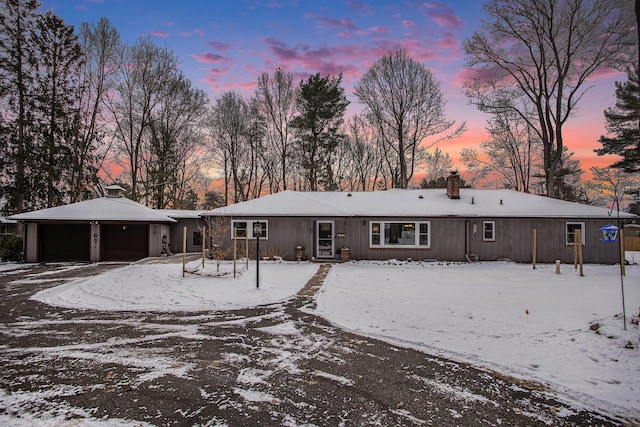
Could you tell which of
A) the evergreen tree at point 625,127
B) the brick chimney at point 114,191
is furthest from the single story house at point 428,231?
the brick chimney at point 114,191

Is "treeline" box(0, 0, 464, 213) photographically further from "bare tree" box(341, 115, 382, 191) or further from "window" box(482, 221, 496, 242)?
"window" box(482, 221, 496, 242)

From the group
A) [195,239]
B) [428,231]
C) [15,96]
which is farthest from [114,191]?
[428,231]

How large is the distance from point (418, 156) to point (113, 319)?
26374mm

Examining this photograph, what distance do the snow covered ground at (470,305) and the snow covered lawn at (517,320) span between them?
2cm

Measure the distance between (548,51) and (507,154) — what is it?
1155cm

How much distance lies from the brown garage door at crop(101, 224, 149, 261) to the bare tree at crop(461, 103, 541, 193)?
25579 millimetres

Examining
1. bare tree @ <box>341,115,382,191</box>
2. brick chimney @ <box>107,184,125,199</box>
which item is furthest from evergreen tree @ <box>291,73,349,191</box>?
brick chimney @ <box>107,184,125,199</box>

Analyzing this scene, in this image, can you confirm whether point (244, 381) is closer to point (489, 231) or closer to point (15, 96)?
point (489, 231)

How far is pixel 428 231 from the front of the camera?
617 inches

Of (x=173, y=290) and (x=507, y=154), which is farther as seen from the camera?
(x=507, y=154)

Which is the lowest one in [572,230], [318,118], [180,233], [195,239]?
[195,239]

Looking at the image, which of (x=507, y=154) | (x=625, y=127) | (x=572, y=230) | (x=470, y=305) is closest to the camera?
(x=470, y=305)

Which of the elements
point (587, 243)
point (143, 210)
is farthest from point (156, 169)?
point (587, 243)

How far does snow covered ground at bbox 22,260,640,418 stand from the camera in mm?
4301
